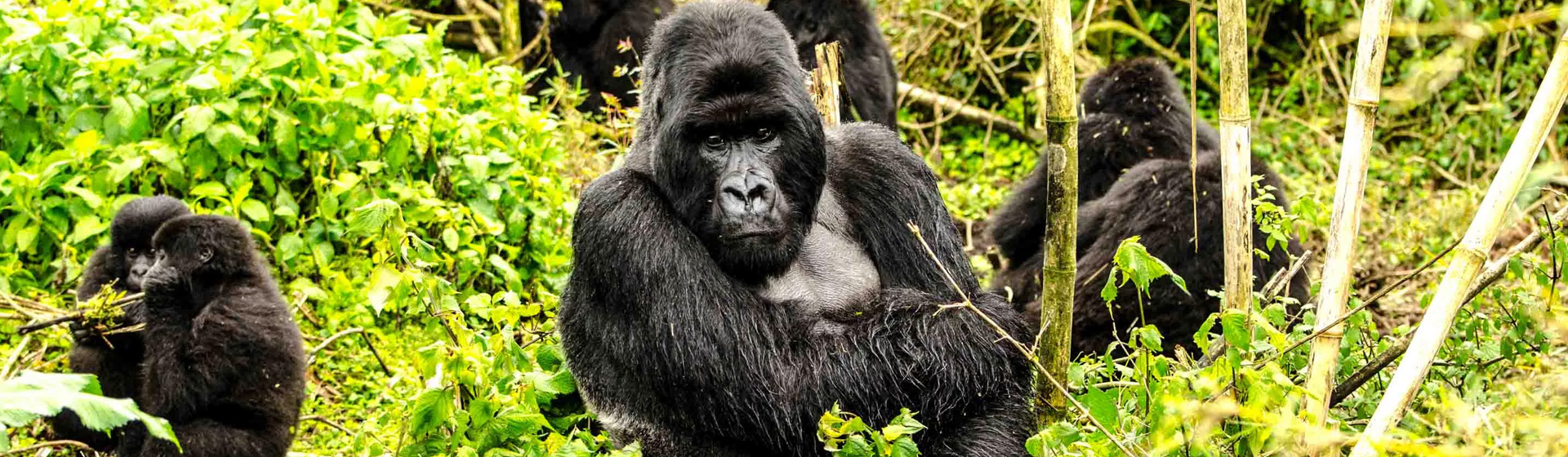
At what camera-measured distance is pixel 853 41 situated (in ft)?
25.2

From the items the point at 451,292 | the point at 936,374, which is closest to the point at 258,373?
the point at 451,292

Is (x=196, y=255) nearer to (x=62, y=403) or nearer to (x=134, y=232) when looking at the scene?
(x=134, y=232)

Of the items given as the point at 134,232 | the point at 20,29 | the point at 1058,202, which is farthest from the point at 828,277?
the point at 20,29

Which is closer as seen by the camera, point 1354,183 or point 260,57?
point 1354,183

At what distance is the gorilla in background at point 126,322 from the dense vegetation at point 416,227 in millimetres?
216

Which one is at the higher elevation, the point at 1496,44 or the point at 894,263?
the point at 894,263

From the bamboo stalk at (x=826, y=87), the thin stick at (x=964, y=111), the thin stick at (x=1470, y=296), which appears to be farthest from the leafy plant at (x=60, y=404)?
the thin stick at (x=964, y=111)

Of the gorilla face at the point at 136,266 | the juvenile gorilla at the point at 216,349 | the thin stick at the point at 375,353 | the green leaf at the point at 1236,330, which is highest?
the green leaf at the point at 1236,330

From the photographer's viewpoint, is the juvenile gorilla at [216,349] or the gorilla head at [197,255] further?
the gorilla head at [197,255]

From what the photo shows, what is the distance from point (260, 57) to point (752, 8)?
3.01 meters

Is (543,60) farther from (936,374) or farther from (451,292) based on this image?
(936,374)

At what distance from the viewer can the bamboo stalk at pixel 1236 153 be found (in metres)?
2.60

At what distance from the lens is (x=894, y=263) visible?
3.36 meters

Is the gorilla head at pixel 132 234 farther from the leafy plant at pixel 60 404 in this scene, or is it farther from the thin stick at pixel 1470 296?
the thin stick at pixel 1470 296
